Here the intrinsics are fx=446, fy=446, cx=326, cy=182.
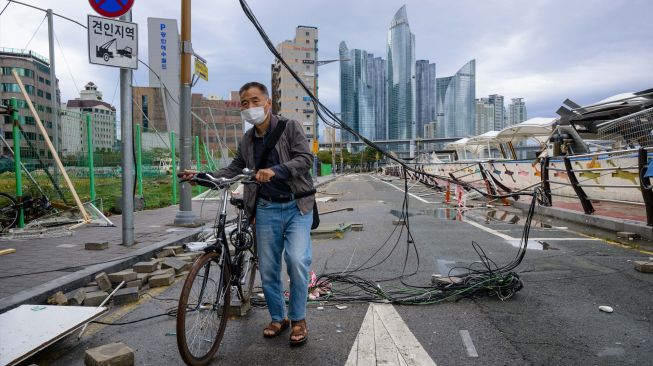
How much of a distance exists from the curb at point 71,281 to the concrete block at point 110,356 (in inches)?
57.8

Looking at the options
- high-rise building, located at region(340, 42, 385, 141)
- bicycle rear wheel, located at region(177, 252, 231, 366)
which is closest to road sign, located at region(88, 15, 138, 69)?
bicycle rear wheel, located at region(177, 252, 231, 366)

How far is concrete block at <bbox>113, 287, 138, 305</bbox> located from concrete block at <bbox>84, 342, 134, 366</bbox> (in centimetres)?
153

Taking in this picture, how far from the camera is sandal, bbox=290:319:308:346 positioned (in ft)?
10.4

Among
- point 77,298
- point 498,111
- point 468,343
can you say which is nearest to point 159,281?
point 77,298

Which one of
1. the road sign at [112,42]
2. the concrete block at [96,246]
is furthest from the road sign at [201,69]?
the concrete block at [96,246]

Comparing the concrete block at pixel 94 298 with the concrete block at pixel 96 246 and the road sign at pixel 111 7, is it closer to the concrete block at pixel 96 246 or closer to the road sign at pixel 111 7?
the concrete block at pixel 96 246

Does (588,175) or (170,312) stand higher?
(588,175)

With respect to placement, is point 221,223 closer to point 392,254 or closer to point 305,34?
point 392,254

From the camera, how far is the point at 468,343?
3.16m

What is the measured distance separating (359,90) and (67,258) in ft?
209

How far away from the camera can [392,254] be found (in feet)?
21.4

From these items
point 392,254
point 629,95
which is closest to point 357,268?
point 392,254

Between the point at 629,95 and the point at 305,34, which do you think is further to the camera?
the point at 305,34

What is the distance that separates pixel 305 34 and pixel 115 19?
108m
